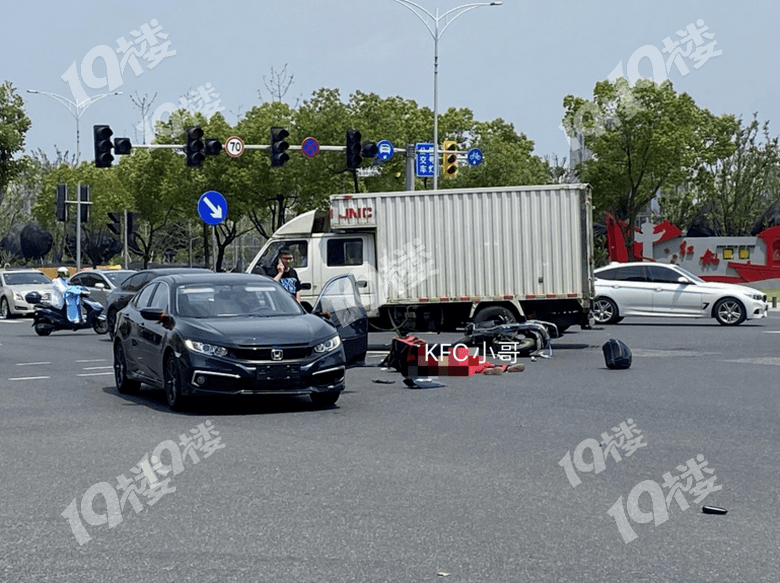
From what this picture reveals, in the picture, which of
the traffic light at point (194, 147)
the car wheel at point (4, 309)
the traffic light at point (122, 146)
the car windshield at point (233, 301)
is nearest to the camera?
the car windshield at point (233, 301)

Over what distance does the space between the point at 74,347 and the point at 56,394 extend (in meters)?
9.40

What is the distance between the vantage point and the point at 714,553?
6.47m

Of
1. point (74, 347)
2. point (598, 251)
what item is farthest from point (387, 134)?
point (74, 347)

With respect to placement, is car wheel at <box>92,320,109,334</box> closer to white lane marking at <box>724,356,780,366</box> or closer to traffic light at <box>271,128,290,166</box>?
traffic light at <box>271,128,290,166</box>

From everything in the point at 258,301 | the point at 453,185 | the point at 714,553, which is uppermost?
the point at 453,185

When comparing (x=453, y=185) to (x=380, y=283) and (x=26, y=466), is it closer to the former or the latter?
(x=380, y=283)

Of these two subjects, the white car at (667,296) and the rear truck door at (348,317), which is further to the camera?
the white car at (667,296)

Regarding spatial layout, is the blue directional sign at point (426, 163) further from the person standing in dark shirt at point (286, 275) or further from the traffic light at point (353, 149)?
the person standing in dark shirt at point (286, 275)

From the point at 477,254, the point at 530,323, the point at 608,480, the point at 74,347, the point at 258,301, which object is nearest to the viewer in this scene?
the point at 608,480

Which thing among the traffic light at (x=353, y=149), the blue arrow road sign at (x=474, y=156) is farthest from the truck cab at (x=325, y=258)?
the blue arrow road sign at (x=474, y=156)

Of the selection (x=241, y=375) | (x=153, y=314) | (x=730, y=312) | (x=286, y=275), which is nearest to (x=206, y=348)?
(x=241, y=375)

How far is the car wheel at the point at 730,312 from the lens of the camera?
28219 millimetres

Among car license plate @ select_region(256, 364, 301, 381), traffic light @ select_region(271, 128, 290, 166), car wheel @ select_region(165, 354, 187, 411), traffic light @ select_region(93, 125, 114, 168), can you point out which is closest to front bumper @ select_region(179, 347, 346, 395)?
car license plate @ select_region(256, 364, 301, 381)

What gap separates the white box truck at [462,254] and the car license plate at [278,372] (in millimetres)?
9282
